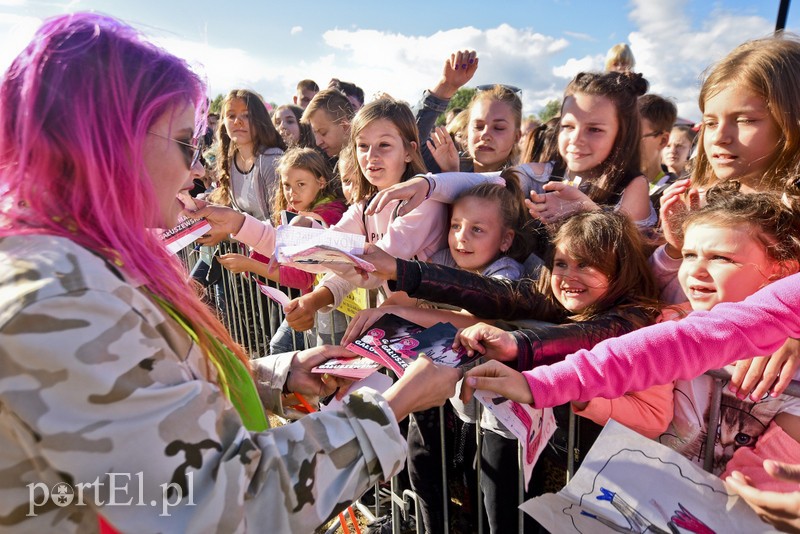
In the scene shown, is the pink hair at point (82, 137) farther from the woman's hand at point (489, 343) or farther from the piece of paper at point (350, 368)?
the woman's hand at point (489, 343)

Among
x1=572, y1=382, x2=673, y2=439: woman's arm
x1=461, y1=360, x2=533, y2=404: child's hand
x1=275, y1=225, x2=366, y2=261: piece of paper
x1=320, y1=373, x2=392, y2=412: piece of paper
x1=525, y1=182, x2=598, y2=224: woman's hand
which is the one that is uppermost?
x1=525, y1=182, x2=598, y2=224: woman's hand

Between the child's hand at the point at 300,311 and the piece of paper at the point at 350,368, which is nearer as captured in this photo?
the piece of paper at the point at 350,368

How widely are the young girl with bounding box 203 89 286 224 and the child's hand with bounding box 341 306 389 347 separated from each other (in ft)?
9.92

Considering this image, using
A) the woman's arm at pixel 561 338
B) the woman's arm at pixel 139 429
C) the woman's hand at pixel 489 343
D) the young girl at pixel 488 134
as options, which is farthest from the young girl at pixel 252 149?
the woman's arm at pixel 139 429

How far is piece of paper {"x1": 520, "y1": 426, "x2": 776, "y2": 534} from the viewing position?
1337mm

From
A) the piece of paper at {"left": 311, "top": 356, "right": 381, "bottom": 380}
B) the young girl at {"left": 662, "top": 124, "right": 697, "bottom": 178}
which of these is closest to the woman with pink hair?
the piece of paper at {"left": 311, "top": 356, "right": 381, "bottom": 380}

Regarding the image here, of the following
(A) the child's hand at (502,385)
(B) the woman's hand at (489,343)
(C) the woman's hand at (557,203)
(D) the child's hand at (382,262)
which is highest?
(C) the woman's hand at (557,203)

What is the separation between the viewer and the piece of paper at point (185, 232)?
2.64m

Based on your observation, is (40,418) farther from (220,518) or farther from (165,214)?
(165,214)

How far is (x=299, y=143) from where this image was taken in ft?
19.9

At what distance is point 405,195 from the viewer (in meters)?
2.75

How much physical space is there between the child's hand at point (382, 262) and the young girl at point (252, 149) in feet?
9.61

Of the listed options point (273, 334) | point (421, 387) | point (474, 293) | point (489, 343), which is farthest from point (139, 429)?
point (273, 334)

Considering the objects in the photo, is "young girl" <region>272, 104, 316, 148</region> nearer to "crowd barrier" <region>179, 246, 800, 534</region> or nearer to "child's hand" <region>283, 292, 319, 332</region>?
"crowd barrier" <region>179, 246, 800, 534</region>
